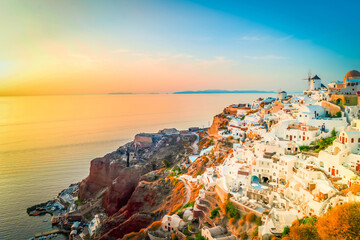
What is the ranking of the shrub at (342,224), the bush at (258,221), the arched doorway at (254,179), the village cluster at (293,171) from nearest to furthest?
the shrub at (342,224) → the village cluster at (293,171) → the bush at (258,221) → the arched doorway at (254,179)

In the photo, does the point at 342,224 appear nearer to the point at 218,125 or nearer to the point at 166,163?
the point at 166,163

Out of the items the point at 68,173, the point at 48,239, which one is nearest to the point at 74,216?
the point at 48,239

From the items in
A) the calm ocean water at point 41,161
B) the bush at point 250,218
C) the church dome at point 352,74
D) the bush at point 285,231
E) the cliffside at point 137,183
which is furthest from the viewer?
the calm ocean water at point 41,161

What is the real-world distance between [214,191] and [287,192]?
9.09 m

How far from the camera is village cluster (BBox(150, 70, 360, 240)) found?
19.1 metres

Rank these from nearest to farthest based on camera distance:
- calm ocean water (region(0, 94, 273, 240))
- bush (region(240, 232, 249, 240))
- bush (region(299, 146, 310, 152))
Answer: bush (region(240, 232, 249, 240)), bush (region(299, 146, 310, 152)), calm ocean water (region(0, 94, 273, 240))

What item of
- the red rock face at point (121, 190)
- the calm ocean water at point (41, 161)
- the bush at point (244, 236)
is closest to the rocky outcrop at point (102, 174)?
the red rock face at point (121, 190)

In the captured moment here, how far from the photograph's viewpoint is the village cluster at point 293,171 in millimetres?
19055

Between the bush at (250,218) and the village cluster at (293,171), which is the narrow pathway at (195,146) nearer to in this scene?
the village cluster at (293,171)

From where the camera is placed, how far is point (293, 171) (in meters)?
24.3

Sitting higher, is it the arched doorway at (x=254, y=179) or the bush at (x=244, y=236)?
the arched doorway at (x=254, y=179)

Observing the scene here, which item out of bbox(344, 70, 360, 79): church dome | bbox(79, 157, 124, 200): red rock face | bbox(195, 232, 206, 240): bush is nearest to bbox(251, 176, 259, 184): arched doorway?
bbox(195, 232, 206, 240): bush

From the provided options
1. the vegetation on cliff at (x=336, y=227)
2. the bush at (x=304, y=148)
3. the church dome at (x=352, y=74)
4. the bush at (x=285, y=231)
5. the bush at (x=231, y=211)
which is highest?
the church dome at (x=352, y=74)

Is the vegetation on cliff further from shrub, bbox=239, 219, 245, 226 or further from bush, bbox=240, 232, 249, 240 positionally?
shrub, bbox=239, 219, 245, 226
